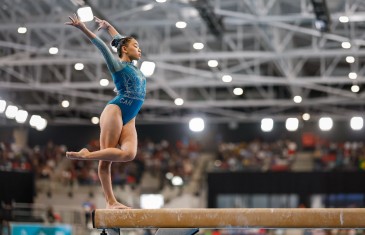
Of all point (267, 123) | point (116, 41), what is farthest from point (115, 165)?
point (116, 41)

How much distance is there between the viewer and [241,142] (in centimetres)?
2891

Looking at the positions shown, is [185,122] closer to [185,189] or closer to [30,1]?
[185,189]

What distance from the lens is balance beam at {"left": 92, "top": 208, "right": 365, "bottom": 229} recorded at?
5.61 meters

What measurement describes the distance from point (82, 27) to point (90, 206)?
19024mm

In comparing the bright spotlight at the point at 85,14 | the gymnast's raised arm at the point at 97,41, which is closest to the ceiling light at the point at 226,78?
the bright spotlight at the point at 85,14

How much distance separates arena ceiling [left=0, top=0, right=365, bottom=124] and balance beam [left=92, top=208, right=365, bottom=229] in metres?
8.61

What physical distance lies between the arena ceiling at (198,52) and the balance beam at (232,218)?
28.2 feet

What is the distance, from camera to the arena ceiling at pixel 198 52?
56.1ft

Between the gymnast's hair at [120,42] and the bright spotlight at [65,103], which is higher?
the bright spotlight at [65,103]

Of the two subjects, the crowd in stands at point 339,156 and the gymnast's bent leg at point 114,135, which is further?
the crowd in stands at point 339,156

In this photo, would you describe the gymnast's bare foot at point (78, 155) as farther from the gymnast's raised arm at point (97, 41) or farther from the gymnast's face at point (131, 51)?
the gymnast's face at point (131, 51)

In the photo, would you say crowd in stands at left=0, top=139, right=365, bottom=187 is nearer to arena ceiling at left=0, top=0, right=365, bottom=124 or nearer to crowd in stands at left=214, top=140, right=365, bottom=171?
crowd in stands at left=214, top=140, right=365, bottom=171

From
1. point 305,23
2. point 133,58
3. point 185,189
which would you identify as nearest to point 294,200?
point 185,189

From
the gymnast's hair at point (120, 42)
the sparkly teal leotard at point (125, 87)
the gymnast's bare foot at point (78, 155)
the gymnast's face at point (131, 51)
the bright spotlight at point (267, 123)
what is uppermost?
the bright spotlight at point (267, 123)
